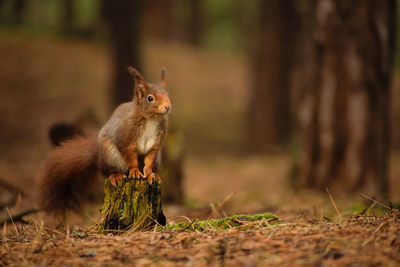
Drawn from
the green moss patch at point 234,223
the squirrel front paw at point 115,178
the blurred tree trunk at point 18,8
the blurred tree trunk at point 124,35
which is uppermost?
the blurred tree trunk at point 18,8

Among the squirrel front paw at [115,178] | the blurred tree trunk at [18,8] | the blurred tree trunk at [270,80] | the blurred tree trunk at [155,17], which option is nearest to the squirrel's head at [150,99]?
the squirrel front paw at [115,178]

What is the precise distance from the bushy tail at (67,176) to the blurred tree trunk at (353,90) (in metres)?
3.24

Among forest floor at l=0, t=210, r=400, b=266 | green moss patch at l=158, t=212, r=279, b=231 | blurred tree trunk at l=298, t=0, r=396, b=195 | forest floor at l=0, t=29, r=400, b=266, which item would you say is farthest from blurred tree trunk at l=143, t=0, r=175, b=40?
forest floor at l=0, t=210, r=400, b=266

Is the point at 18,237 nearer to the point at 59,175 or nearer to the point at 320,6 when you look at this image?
the point at 59,175

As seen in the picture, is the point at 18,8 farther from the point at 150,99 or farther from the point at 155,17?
the point at 150,99

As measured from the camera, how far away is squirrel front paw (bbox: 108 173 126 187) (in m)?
2.38

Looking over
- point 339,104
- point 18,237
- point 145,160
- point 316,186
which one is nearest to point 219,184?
point 316,186

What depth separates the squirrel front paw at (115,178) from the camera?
2.38m

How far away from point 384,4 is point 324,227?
362 centimetres

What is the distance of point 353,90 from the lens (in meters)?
4.76

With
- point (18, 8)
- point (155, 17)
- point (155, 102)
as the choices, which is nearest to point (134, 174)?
point (155, 102)

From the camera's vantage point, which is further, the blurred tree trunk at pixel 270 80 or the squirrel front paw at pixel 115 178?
the blurred tree trunk at pixel 270 80

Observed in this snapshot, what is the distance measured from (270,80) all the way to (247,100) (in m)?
1.45

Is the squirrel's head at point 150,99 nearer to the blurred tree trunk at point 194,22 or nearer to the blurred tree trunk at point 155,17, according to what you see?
the blurred tree trunk at point 155,17
